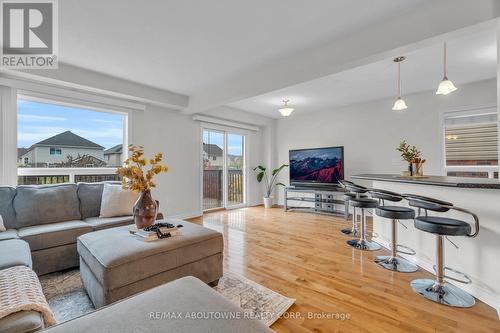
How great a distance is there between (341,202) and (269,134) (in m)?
2.68

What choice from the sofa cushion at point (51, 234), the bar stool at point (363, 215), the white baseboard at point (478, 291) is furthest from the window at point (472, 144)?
the sofa cushion at point (51, 234)

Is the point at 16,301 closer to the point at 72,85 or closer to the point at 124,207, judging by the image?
the point at 124,207

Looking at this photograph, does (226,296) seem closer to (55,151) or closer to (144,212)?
(144,212)

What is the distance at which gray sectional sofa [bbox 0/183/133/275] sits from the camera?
2.26 meters

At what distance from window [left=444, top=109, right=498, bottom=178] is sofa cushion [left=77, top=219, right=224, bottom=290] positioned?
4504 mm

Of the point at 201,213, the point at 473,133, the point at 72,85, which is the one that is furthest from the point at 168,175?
the point at 473,133

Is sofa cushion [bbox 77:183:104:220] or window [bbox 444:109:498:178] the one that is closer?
sofa cushion [bbox 77:183:104:220]

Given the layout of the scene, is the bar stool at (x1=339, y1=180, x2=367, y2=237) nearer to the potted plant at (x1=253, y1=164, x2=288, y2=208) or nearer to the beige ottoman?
the beige ottoman

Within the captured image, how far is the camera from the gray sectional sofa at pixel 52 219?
2264mm

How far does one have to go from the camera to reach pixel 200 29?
2.38 m

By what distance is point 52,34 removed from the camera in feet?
7.97

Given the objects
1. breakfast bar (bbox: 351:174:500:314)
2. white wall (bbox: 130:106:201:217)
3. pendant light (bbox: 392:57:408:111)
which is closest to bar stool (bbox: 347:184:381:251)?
breakfast bar (bbox: 351:174:500:314)

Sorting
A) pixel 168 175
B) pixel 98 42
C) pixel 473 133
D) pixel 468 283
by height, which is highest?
pixel 98 42

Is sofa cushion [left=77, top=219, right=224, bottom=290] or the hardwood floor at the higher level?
sofa cushion [left=77, top=219, right=224, bottom=290]
